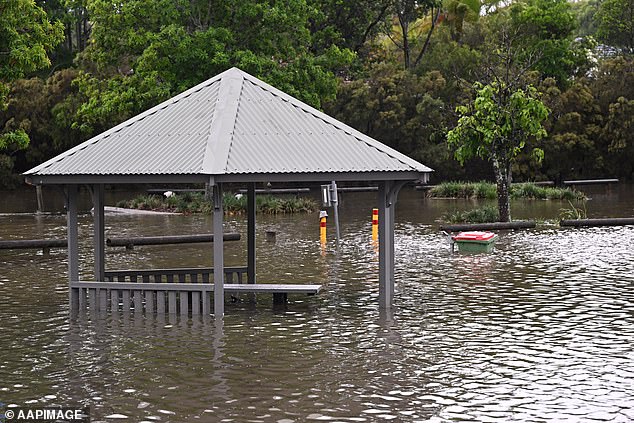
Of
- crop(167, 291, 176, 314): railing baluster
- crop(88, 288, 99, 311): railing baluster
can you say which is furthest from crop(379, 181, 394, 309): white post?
crop(88, 288, 99, 311): railing baluster

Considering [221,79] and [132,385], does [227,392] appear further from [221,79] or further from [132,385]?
[221,79]

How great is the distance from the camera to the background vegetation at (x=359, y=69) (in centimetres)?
4069

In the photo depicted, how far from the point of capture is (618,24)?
256 feet

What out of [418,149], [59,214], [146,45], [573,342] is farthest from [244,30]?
[573,342]

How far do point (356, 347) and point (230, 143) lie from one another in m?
4.51

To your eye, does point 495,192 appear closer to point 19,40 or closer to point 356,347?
point 19,40

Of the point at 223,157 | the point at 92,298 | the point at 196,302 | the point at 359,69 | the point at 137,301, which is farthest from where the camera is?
the point at 359,69

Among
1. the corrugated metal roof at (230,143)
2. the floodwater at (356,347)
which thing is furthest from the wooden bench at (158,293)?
the corrugated metal roof at (230,143)

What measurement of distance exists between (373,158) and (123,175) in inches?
163

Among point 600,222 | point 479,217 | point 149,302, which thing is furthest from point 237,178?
point 479,217

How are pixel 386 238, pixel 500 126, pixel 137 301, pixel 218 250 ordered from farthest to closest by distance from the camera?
pixel 500 126
pixel 386 238
pixel 137 301
pixel 218 250

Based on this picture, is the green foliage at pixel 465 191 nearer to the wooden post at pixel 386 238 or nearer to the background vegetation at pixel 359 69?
the background vegetation at pixel 359 69

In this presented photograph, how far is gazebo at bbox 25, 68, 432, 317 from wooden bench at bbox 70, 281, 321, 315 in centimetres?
5

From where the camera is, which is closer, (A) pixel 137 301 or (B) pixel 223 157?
(B) pixel 223 157
